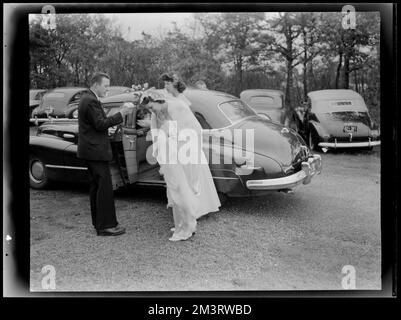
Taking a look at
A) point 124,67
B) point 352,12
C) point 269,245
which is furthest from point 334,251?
point 124,67

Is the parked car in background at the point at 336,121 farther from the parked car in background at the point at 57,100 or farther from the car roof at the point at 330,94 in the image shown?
the parked car in background at the point at 57,100

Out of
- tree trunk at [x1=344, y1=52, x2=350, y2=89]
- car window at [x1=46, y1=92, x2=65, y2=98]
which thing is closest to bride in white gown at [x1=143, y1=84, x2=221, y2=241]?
car window at [x1=46, y1=92, x2=65, y2=98]

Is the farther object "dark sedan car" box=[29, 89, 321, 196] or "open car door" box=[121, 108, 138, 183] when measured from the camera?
"open car door" box=[121, 108, 138, 183]

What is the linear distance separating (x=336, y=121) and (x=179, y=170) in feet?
4.95

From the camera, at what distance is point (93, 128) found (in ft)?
13.3

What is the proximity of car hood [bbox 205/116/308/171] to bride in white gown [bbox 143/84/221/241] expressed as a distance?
1.46ft

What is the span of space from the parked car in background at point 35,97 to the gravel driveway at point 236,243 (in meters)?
0.74

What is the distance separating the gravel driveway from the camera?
3.75m

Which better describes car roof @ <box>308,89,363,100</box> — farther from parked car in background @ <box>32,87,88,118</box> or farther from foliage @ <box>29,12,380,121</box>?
parked car in background @ <box>32,87,88,118</box>

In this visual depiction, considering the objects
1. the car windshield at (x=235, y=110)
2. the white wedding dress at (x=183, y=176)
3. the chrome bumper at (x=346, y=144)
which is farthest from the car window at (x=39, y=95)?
the chrome bumper at (x=346, y=144)

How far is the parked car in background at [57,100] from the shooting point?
4035mm

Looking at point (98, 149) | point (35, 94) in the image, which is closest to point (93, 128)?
point (98, 149)

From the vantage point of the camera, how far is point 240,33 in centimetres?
406
